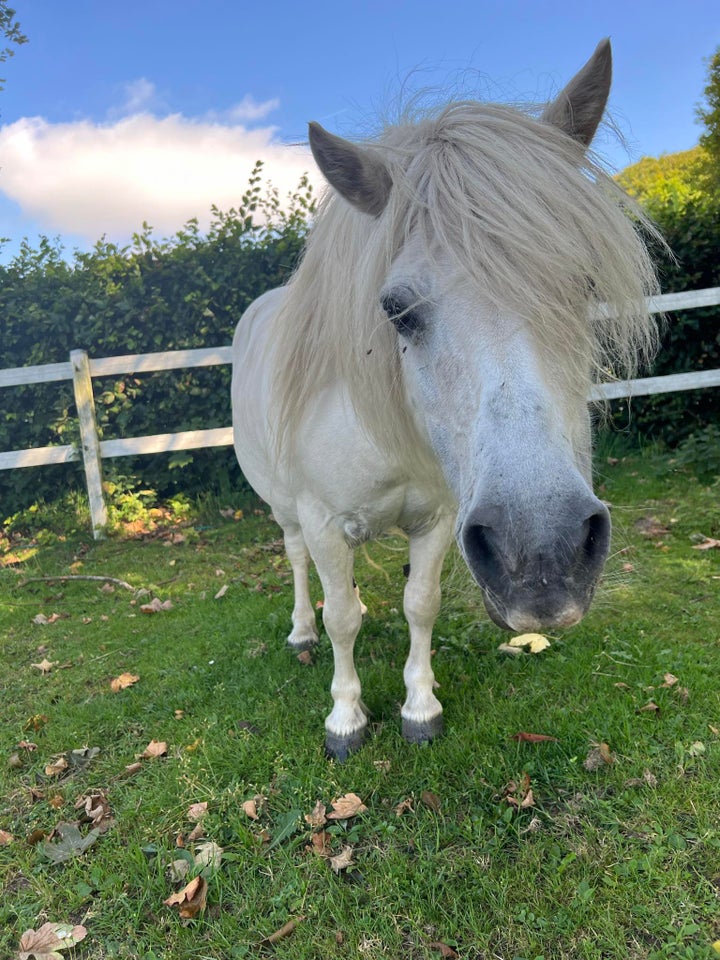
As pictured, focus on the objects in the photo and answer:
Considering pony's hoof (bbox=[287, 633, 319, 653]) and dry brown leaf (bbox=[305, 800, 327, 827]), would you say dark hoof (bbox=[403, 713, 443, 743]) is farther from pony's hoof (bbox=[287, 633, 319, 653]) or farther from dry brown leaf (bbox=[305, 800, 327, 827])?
pony's hoof (bbox=[287, 633, 319, 653])

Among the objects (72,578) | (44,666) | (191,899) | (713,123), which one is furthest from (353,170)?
(713,123)

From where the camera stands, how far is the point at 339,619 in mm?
2674

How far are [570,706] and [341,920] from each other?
4.34 feet

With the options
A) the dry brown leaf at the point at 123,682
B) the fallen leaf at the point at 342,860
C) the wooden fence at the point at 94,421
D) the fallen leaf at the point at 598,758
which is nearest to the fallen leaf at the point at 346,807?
the fallen leaf at the point at 342,860

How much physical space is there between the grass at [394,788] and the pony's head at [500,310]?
1025mm

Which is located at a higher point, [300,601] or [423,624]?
[423,624]

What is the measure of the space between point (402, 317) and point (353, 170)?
0.50 meters

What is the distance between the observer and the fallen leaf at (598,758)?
2246 millimetres

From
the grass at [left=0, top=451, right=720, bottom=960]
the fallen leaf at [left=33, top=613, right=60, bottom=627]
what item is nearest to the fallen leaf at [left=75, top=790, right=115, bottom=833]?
the grass at [left=0, top=451, right=720, bottom=960]

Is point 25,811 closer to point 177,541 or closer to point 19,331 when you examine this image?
point 177,541

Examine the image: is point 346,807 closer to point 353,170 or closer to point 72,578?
point 353,170

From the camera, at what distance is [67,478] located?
Result: 22.5 ft

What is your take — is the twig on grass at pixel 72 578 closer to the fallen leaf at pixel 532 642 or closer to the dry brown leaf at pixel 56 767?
the dry brown leaf at pixel 56 767

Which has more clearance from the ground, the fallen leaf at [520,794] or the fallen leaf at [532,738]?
the fallen leaf at [532,738]
